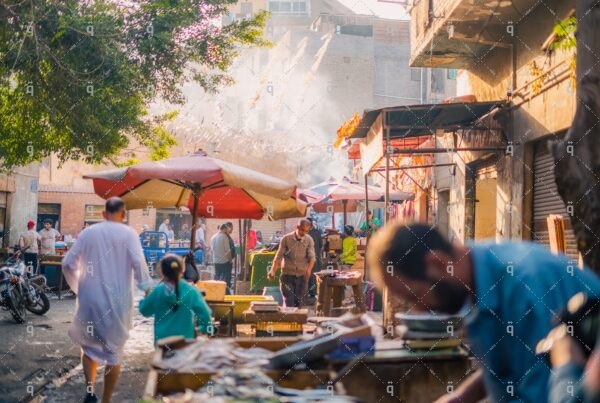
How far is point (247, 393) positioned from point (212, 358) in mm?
892

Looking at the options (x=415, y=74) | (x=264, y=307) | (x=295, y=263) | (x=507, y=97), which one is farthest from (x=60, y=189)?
(x=264, y=307)

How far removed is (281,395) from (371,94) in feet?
157

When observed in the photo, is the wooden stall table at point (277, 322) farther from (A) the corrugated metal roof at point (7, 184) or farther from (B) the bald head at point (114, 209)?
(A) the corrugated metal roof at point (7, 184)

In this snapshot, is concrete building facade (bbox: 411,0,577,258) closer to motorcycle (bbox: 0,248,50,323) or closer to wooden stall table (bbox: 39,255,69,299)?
motorcycle (bbox: 0,248,50,323)

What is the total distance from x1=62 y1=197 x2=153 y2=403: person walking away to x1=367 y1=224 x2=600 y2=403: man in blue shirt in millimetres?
4655

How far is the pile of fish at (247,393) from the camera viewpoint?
139 inches

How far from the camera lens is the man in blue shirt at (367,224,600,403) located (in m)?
2.50

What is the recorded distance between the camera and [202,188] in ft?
33.9

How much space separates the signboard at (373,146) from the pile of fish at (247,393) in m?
8.22

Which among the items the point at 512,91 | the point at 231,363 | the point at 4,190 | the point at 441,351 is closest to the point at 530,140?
the point at 512,91

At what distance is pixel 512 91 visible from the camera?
1212 cm

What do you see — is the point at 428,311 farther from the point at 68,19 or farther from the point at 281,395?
the point at 68,19

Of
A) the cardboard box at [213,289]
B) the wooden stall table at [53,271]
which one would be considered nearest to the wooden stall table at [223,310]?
the cardboard box at [213,289]
